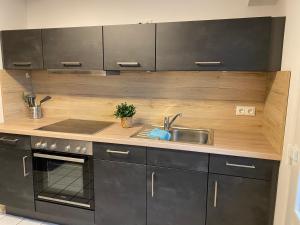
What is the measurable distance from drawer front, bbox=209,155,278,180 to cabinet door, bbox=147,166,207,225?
123mm

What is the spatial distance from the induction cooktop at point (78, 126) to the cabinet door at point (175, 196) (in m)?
0.68

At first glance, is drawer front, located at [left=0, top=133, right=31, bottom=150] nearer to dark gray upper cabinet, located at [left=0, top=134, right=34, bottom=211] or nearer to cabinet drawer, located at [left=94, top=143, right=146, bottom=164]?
dark gray upper cabinet, located at [left=0, top=134, right=34, bottom=211]

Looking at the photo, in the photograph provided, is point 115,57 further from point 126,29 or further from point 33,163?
point 33,163

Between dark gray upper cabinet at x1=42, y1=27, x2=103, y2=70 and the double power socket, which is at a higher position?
dark gray upper cabinet at x1=42, y1=27, x2=103, y2=70

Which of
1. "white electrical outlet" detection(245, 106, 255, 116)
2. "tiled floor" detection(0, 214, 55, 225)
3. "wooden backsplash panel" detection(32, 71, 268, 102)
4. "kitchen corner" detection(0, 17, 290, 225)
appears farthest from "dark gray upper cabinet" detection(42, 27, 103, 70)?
"tiled floor" detection(0, 214, 55, 225)

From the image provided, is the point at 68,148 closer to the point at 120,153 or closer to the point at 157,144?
the point at 120,153

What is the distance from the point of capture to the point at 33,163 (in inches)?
82.4

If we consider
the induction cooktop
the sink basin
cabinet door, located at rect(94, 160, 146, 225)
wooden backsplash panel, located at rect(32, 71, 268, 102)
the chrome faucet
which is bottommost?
cabinet door, located at rect(94, 160, 146, 225)

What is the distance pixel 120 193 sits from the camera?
1915 millimetres

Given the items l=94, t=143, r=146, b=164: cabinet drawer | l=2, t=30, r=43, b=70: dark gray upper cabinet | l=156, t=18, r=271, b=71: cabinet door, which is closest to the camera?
l=156, t=18, r=271, b=71: cabinet door

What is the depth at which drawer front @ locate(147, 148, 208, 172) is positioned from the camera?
170cm

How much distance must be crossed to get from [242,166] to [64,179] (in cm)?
152

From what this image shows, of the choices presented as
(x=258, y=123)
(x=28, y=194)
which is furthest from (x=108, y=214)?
(x=258, y=123)

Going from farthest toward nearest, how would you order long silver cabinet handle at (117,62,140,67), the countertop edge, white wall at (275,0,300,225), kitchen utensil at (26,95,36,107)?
kitchen utensil at (26,95,36,107), long silver cabinet handle at (117,62,140,67), the countertop edge, white wall at (275,0,300,225)
